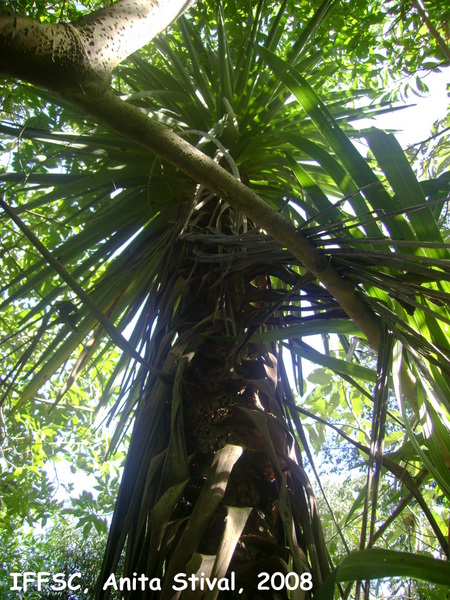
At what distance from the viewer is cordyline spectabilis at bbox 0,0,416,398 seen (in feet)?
1.94

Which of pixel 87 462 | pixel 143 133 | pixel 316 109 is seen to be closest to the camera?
pixel 143 133

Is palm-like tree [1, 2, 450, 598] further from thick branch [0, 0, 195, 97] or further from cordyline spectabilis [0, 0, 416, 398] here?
thick branch [0, 0, 195, 97]

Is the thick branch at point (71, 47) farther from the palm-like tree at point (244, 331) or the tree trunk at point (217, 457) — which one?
the tree trunk at point (217, 457)

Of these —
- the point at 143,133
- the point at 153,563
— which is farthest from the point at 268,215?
the point at 153,563

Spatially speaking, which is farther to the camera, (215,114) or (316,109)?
(215,114)

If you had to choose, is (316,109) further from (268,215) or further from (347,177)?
(268,215)

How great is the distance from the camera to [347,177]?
4.04 feet

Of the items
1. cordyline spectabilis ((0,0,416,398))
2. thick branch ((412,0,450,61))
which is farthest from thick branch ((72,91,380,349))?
thick branch ((412,0,450,61))

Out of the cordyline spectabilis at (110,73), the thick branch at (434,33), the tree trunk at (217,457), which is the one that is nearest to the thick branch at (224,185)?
the cordyline spectabilis at (110,73)

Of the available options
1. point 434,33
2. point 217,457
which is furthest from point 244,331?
point 434,33

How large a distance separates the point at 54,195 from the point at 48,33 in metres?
1.28

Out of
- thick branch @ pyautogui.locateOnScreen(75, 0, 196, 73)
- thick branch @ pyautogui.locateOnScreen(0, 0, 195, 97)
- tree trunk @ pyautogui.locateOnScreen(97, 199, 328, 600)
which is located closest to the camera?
thick branch @ pyautogui.locateOnScreen(0, 0, 195, 97)

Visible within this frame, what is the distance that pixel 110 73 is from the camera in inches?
27.3

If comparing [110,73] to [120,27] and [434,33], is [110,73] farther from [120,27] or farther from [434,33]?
[434,33]
